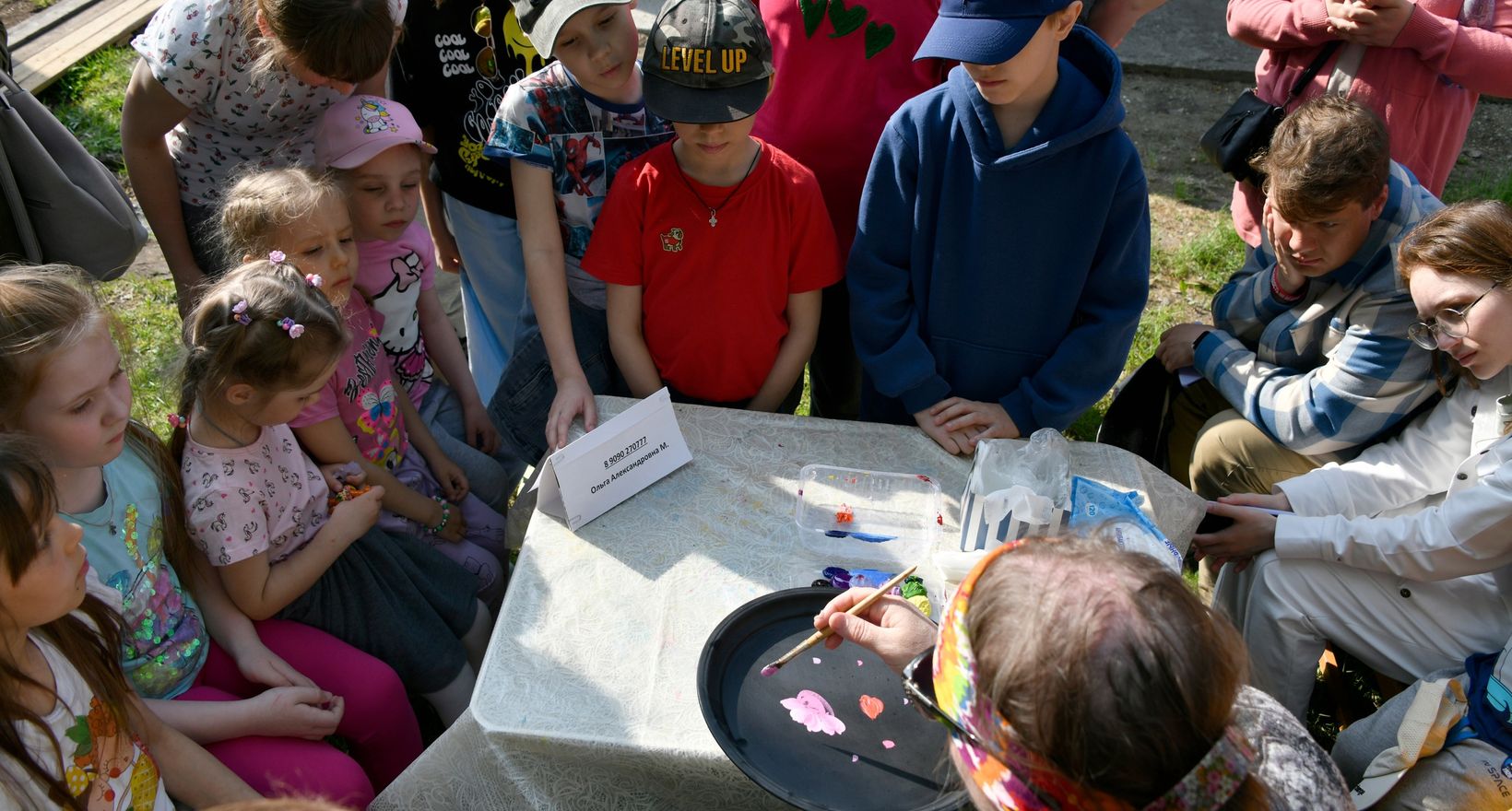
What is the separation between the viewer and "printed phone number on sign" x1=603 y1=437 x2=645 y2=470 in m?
1.97

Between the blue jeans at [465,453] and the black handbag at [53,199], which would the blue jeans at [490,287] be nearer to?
the blue jeans at [465,453]

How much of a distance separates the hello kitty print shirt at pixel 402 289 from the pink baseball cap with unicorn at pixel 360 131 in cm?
22

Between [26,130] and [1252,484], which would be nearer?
[26,130]

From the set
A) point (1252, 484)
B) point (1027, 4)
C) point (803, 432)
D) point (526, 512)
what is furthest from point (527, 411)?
point (1252, 484)

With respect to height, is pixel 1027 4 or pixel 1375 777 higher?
pixel 1027 4

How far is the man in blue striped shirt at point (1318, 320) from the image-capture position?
2.32 m

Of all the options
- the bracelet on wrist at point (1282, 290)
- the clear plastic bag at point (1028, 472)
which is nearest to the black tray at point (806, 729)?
the clear plastic bag at point (1028, 472)

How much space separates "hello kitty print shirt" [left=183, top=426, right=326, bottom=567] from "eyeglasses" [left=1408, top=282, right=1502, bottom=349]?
2.32 meters

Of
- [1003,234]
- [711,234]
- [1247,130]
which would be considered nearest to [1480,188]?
[1247,130]

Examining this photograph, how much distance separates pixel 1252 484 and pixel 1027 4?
1487 millimetres

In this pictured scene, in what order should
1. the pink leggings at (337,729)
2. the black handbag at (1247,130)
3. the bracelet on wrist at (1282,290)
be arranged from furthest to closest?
the black handbag at (1247,130) < the bracelet on wrist at (1282,290) < the pink leggings at (337,729)

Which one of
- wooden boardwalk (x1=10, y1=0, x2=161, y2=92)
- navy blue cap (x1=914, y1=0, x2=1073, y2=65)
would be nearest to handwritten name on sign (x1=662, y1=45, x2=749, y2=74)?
navy blue cap (x1=914, y1=0, x2=1073, y2=65)

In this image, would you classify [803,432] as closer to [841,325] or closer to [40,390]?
[841,325]

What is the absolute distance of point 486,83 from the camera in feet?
8.95
